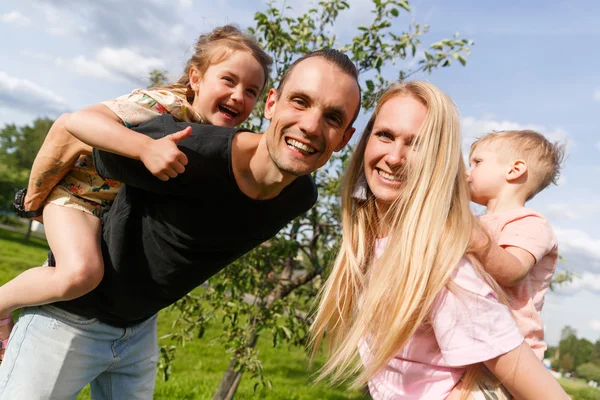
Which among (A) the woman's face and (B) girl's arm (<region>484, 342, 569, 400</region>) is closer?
(B) girl's arm (<region>484, 342, 569, 400</region>)

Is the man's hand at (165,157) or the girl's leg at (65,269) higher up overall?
the man's hand at (165,157)

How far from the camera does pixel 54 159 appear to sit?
2.46m

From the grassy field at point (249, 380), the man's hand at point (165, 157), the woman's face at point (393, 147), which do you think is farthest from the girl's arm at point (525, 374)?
the grassy field at point (249, 380)

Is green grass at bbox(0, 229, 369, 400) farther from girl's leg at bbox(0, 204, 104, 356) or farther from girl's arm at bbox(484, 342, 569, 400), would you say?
girl's arm at bbox(484, 342, 569, 400)

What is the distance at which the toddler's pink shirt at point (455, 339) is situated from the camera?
1.68 metres

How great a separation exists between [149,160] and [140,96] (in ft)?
2.18

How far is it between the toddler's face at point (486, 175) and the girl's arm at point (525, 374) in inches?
34.3

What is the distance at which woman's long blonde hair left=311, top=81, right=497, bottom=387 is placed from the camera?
A: 5.84 feet

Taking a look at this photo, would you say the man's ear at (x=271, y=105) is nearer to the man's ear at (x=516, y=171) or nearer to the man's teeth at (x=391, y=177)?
the man's teeth at (x=391, y=177)

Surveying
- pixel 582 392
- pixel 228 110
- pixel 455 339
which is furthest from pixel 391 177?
pixel 582 392

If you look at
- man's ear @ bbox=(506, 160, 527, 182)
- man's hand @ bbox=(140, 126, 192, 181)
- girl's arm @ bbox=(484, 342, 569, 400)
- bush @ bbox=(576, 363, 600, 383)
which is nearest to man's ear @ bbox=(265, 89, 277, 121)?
man's hand @ bbox=(140, 126, 192, 181)

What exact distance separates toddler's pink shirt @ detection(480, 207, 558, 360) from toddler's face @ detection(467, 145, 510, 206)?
0.14 metres

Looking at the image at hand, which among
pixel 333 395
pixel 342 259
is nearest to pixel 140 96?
pixel 342 259

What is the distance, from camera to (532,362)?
1.70 m
